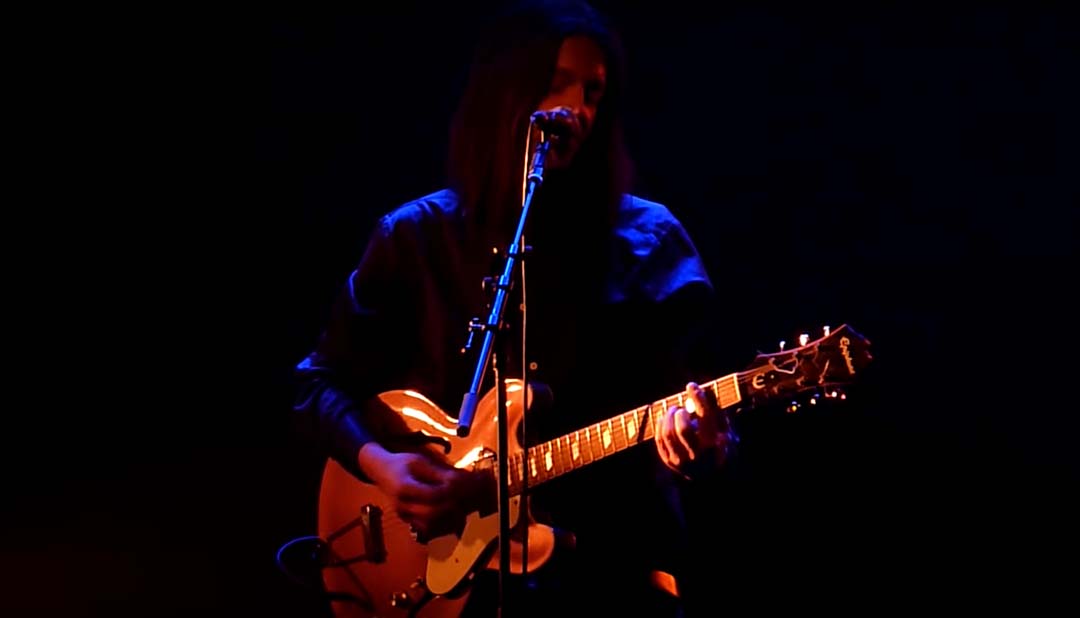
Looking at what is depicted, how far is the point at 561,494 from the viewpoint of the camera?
74.7 inches

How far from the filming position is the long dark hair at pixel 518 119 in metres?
2.03

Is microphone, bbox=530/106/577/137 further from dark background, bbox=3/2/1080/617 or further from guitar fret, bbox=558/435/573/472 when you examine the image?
dark background, bbox=3/2/1080/617

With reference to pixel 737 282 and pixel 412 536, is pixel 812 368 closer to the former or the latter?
pixel 737 282

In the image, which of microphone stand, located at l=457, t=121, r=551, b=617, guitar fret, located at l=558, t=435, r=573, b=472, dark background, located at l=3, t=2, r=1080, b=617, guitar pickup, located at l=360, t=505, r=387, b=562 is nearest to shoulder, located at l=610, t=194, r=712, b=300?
guitar fret, located at l=558, t=435, r=573, b=472

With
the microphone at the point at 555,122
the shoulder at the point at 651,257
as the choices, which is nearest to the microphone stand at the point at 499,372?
the microphone at the point at 555,122

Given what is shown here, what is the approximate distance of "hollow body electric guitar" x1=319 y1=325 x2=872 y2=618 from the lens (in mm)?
1813

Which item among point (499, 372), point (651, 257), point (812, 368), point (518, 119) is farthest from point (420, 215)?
point (812, 368)

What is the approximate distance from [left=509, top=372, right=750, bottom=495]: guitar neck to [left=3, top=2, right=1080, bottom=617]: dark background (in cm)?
32

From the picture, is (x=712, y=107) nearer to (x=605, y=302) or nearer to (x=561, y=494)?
(x=605, y=302)

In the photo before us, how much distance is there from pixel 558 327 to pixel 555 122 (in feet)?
1.82

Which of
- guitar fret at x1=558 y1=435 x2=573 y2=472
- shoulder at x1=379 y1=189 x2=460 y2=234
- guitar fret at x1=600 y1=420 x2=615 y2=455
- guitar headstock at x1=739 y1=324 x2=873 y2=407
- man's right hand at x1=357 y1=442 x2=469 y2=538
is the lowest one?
man's right hand at x1=357 y1=442 x2=469 y2=538

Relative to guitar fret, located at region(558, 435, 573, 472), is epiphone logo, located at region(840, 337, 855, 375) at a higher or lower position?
higher

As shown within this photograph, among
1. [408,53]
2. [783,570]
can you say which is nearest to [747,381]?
[783,570]

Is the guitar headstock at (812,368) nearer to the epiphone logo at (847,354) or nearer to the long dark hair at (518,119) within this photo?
the epiphone logo at (847,354)
